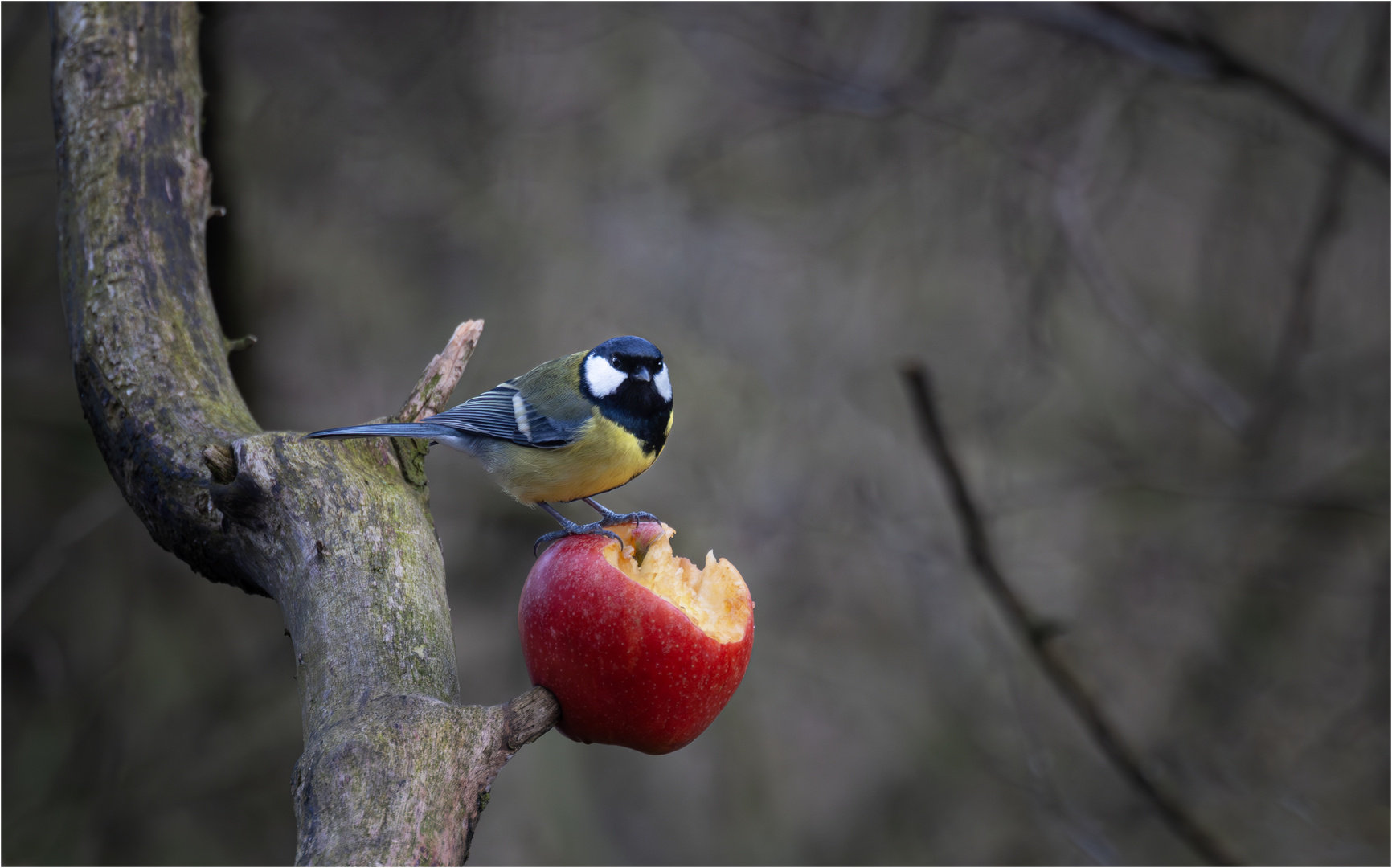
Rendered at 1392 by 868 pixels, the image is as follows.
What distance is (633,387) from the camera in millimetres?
2555

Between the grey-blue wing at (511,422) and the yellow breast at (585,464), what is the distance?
0.03 m

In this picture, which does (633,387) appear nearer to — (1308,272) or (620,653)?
(620,653)

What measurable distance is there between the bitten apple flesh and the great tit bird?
0.50 m

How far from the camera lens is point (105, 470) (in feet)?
13.1

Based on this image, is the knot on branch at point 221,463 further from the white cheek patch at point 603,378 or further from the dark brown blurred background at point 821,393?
the dark brown blurred background at point 821,393

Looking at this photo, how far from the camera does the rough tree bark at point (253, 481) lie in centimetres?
153

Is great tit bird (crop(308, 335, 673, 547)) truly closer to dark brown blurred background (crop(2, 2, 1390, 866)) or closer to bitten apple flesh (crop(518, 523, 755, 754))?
bitten apple flesh (crop(518, 523, 755, 754))

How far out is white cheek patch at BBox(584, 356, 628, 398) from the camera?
8.41ft

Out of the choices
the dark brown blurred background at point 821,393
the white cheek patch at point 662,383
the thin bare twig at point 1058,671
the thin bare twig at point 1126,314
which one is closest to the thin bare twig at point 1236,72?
the dark brown blurred background at point 821,393

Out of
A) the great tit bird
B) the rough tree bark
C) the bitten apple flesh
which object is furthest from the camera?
the great tit bird

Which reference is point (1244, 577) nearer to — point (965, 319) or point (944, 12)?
point (965, 319)

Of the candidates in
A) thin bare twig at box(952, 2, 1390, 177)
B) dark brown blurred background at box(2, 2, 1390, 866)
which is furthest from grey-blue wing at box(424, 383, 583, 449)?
thin bare twig at box(952, 2, 1390, 177)

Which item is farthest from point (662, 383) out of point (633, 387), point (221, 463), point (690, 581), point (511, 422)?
point (221, 463)

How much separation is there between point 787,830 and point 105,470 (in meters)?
3.80
